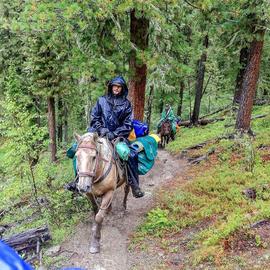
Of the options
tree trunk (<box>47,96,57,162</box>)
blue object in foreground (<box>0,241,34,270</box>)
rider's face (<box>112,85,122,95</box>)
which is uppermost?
blue object in foreground (<box>0,241,34,270</box>)

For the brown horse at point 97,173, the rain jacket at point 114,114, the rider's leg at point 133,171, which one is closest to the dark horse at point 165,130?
the rider's leg at point 133,171

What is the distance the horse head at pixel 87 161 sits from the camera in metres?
6.92

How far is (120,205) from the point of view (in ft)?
35.2

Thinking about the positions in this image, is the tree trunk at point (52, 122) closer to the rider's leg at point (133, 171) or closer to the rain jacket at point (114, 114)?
the rain jacket at point (114, 114)

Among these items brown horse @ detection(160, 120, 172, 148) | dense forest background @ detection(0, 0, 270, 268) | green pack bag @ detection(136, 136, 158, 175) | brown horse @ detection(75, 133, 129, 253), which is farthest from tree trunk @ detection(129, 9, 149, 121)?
brown horse @ detection(160, 120, 172, 148)

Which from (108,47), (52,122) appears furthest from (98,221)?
(52,122)

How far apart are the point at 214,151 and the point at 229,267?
30.0ft

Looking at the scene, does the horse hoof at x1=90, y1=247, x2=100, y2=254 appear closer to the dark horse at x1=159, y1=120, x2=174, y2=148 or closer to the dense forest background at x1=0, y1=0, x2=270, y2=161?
the dense forest background at x1=0, y1=0, x2=270, y2=161

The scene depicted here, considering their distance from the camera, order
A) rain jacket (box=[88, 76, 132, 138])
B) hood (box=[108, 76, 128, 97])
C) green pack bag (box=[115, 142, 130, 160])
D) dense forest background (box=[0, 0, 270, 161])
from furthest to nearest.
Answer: dense forest background (box=[0, 0, 270, 161])
rain jacket (box=[88, 76, 132, 138])
hood (box=[108, 76, 128, 97])
green pack bag (box=[115, 142, 130, 160])

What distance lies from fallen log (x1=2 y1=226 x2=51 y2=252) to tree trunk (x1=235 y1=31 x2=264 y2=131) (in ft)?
31.4

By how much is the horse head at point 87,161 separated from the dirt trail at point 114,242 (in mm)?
1685

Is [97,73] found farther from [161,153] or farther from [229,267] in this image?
[161,153]

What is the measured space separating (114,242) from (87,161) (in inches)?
97.1

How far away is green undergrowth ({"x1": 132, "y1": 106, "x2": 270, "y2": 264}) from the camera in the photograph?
7.61 m
